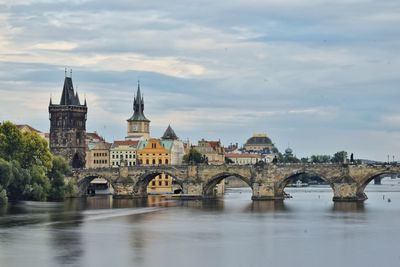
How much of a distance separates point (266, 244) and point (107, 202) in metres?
56.7

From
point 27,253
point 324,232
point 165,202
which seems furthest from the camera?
point 165,202

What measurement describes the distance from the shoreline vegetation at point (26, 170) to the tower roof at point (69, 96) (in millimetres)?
28692

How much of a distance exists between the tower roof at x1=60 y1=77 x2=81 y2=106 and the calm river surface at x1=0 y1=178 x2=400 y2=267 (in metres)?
44.4

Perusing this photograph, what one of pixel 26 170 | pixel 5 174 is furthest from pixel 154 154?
pixel 5 174

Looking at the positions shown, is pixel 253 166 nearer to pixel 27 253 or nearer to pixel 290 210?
pixel 290 210

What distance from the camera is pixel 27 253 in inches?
2511

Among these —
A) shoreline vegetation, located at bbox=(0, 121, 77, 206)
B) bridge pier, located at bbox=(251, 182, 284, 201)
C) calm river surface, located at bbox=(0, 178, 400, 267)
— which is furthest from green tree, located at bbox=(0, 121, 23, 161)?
bridge pier, located at bbox=(251, 182, 284, 201)

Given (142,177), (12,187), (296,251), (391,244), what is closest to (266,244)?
(296,251)

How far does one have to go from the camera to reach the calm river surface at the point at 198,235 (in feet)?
204

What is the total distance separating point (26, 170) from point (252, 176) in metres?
31.2

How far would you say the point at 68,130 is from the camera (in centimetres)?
15212

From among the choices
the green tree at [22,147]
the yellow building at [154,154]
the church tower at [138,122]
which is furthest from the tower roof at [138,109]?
the green tree at [22,147]

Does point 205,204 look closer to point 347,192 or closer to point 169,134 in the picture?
point 347,192

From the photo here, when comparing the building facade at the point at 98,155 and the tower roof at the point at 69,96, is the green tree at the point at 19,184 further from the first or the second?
the building facade at the point at 98,155
